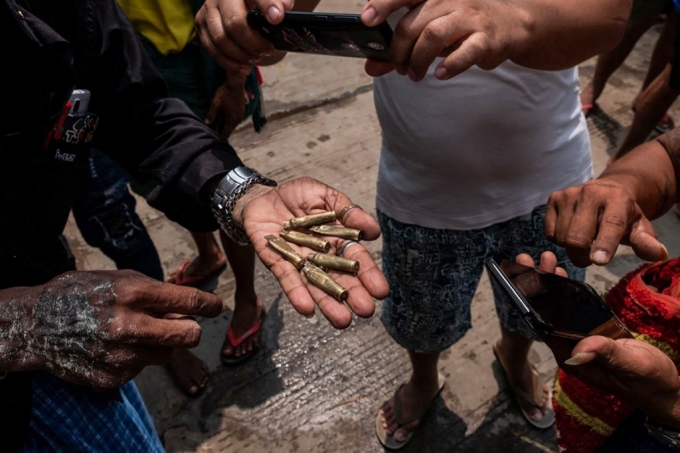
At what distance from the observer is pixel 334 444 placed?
2.77 m

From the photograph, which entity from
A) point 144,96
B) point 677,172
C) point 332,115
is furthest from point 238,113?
point 332,115

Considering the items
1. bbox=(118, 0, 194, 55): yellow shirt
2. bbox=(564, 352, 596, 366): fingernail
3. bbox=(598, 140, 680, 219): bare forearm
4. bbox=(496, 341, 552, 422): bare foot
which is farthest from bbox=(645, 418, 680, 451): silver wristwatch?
bbox=(118, 0, 194, 55): yellow shirt

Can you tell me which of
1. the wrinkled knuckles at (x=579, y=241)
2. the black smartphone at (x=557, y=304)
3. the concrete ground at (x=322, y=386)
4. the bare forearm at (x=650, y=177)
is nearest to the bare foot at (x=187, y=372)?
the concrete ground at (x=322, y=386)

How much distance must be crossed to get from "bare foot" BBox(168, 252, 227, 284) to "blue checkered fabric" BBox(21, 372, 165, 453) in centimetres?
172

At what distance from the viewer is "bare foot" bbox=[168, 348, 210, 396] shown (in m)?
2.94

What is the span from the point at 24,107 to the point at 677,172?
2.04 m

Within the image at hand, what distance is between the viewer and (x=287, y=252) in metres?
1.67

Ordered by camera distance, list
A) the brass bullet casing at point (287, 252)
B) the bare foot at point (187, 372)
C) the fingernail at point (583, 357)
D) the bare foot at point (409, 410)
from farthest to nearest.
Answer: the bare foot at point (187, 372), the bare foot at point (409, 410), the brass bullet casing at point (287, 252), the fingernail at point (583, 357)

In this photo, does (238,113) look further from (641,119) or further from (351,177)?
(641,119)

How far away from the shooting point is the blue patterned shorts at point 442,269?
2.18 m

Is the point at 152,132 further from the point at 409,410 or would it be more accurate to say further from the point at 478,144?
the point at 409,410

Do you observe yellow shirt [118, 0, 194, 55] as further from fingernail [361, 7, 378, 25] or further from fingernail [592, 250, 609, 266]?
fingernail [592, 250, 609, 266]

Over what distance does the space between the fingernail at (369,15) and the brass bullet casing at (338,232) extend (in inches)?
23.0

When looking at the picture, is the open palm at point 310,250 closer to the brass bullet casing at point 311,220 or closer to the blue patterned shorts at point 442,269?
the brass bullet casing at point 311,220
